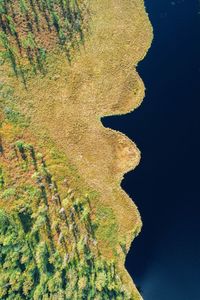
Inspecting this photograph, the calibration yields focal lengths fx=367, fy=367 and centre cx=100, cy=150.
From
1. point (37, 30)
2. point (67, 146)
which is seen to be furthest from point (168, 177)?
point (37, 30)

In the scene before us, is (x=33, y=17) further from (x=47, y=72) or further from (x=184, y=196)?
(x=184, y=196)

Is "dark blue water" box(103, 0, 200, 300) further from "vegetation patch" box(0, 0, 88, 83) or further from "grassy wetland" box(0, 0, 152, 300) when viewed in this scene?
"vegetation patch" box(0, 0, 88, 83)

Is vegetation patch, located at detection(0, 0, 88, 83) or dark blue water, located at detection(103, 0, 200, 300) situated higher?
vegetation patch, located at detection(0, 0, 88, 83)

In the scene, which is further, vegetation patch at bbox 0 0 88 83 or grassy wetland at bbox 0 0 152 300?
vegetation patch at bbox 0 0 88 83

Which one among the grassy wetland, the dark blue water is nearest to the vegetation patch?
the grassy wetland

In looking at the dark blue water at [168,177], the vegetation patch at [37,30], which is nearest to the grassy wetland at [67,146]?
the vegetation patch at [37,30]

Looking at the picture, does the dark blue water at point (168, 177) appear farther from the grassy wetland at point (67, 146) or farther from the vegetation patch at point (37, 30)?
the vegetation patch at point (37, 30)

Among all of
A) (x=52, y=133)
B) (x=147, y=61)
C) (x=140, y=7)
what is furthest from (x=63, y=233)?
(x=140, y=7)
